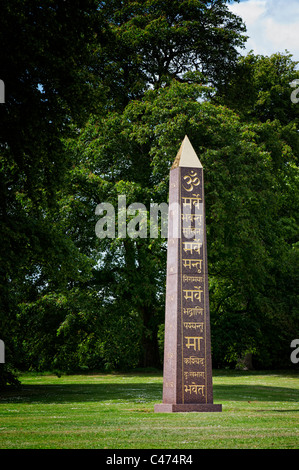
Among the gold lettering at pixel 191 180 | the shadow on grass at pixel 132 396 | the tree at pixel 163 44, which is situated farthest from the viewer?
the tree at pixel 163 44

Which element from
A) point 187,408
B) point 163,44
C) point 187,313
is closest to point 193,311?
point 187,313

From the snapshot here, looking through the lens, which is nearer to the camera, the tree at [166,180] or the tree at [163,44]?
the tree at [166,180]

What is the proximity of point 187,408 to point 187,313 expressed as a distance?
205cm

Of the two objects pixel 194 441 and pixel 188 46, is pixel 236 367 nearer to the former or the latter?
pixel 188 46

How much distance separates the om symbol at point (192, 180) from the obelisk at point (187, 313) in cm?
3

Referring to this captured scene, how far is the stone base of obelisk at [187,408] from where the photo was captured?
13664 mm

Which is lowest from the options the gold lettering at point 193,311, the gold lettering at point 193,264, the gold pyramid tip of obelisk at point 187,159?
the gold lettering at point 193,311

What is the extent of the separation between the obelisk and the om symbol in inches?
1.0

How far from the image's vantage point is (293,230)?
3769cm

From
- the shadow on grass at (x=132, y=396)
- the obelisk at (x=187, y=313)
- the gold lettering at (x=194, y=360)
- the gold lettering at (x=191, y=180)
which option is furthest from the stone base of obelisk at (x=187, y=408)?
the gold lettering at (x=191, y=180)

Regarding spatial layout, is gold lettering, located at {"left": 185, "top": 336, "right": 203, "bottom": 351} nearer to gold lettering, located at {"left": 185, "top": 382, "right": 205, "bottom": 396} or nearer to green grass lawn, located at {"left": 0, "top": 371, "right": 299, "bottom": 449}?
gold lettering, located at {"left": 185, "top": 382, "right": 205, "bottom": 396}

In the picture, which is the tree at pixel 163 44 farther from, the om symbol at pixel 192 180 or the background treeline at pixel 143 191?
the om symbol at pixel 192 180

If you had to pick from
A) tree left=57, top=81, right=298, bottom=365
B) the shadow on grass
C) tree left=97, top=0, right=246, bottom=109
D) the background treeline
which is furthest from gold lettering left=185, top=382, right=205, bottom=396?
tree left=97, top=0, right=246, bottom=109

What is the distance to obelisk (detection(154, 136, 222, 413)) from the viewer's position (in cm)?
1397
